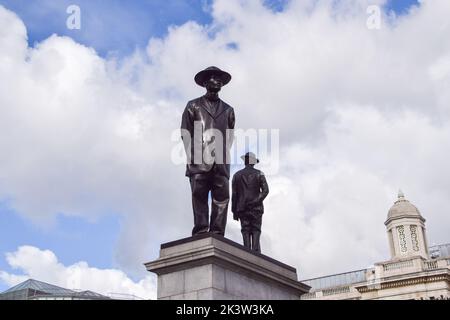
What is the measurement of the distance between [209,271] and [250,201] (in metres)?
5.52

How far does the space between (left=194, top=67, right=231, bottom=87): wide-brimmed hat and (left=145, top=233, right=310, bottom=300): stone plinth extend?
11.2 ft

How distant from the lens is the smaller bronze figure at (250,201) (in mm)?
15789

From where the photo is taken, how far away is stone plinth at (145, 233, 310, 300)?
35.4 ft

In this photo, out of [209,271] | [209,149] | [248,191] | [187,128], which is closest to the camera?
[209,271]

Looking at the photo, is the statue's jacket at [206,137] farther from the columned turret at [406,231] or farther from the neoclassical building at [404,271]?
the columned turret at [406,231]

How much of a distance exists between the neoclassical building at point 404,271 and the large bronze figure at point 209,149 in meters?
34.5

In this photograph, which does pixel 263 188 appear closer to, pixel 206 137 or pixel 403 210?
pixel 206 137

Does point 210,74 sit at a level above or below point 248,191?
above

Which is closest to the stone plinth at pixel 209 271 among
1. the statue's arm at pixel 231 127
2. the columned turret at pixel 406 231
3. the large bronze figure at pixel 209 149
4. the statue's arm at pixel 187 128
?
the large bronze figure at pixel 209 149

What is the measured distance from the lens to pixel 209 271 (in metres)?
10.8

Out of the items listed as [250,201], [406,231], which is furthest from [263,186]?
[406,231]

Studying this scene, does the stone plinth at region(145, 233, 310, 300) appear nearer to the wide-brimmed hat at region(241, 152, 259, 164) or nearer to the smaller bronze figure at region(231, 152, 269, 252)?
the smaller bronze figure at region(231, 152, 269, 252)

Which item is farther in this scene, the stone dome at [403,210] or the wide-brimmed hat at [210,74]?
the stone dome at [403,210]
